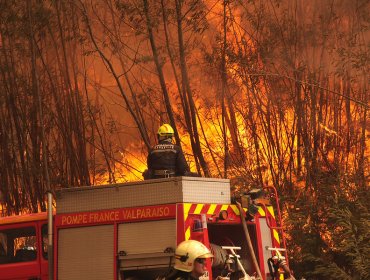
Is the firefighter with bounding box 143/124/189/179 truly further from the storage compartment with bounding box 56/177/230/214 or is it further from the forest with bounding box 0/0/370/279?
the forest with bounding box 0/0/370/279

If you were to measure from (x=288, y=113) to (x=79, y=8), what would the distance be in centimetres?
483

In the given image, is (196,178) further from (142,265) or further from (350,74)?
(350,74)

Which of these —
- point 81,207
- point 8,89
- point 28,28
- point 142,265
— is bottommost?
point 142,265

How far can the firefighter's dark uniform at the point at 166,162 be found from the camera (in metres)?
9.20

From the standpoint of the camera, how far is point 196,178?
8.47m

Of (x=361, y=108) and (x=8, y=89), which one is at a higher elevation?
(x=8, y=89)

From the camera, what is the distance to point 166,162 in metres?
9.20

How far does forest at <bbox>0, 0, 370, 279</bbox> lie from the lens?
14.4 metres

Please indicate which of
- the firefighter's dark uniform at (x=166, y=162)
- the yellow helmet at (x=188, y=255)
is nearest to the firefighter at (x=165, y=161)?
the firefighter's dark uniform at (x=166, y=162)

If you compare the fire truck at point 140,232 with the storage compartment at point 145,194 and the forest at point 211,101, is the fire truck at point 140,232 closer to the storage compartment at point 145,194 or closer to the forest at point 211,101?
the storage compartment at point 145,194

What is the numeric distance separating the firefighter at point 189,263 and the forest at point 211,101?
6.98 metres

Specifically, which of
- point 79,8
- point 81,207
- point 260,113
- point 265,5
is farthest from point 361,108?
point 81,207

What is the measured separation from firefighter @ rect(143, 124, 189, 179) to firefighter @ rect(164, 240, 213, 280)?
3.46 metres

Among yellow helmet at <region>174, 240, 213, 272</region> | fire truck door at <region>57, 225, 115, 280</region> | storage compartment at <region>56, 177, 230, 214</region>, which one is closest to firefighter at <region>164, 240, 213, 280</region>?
yellow helmet at <region>174, 240, 213, 272</region>
